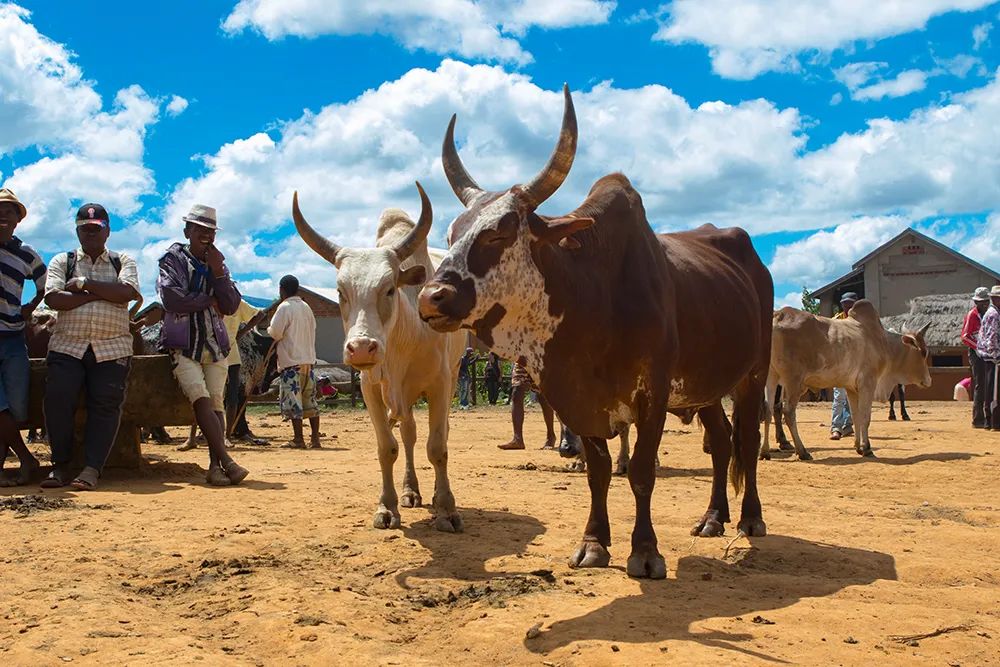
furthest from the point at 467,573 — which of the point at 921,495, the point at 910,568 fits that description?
the point at 921,495

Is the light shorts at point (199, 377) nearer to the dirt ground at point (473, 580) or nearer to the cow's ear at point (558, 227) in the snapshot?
the dirt ground at point (473, 580)

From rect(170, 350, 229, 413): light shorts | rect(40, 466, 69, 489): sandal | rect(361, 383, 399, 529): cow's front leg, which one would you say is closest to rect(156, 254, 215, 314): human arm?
rect(170, 350, 229, 413): light shorts

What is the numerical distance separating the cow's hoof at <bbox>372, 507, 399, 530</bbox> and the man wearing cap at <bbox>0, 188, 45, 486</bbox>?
3.35 m

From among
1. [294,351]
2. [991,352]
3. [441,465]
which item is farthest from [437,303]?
[991,352]

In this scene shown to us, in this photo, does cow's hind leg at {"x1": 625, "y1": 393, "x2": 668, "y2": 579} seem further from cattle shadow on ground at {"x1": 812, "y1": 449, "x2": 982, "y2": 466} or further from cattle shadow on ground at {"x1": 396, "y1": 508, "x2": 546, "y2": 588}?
cattle shadow on ground at {"x1": 812, "y1": 449, "x2": 982, "y2": 466}

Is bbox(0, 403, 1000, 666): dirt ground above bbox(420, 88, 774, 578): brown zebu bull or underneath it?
underneath

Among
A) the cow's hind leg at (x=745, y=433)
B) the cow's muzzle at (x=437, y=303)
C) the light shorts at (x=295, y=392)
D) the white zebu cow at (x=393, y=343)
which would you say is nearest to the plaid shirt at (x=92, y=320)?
the white zebu cow at (x=393, y=343)

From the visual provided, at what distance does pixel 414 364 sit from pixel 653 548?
232 cm

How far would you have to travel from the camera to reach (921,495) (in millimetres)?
8555

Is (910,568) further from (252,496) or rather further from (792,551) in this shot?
(252,496)

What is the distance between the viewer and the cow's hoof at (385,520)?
6383 millimetres

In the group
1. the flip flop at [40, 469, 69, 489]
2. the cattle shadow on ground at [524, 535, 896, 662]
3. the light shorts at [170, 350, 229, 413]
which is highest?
the light shorts at [170, 350, 229, 413]

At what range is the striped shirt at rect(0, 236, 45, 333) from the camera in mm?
7766

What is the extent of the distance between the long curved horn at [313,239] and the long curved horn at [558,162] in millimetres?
1721
